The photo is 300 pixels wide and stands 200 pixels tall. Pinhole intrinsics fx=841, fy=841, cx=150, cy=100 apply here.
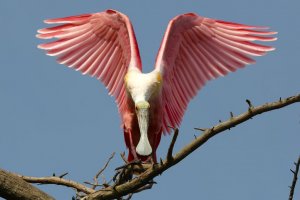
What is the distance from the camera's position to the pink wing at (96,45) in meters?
8.64

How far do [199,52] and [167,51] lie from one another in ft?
1.98

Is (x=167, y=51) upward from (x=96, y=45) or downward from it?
downward

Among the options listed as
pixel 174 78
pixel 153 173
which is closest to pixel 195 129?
pixel 153 173

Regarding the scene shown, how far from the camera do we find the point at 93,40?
356 inches

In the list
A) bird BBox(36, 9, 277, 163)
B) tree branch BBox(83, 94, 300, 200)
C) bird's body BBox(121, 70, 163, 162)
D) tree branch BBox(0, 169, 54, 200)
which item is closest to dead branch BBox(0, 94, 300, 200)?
tree branch BBox(83, 94, 300, 200)

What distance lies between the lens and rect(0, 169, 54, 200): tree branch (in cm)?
556

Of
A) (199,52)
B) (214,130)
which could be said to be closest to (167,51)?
(199,52)

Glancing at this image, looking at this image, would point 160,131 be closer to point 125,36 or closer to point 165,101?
point 165,101

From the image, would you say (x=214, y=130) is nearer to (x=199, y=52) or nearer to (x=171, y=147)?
(x=171, y=147)

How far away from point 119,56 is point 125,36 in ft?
0.93

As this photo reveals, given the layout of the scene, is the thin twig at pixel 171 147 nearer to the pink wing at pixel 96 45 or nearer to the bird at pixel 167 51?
the bird at pixel 167 51

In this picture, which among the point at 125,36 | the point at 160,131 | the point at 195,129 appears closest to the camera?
the point at 195,129

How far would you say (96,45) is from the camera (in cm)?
903

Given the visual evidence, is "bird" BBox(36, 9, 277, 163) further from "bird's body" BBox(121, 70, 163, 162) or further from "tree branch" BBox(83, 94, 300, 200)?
"tree branch" BBox(83, 94, 300, 200)
